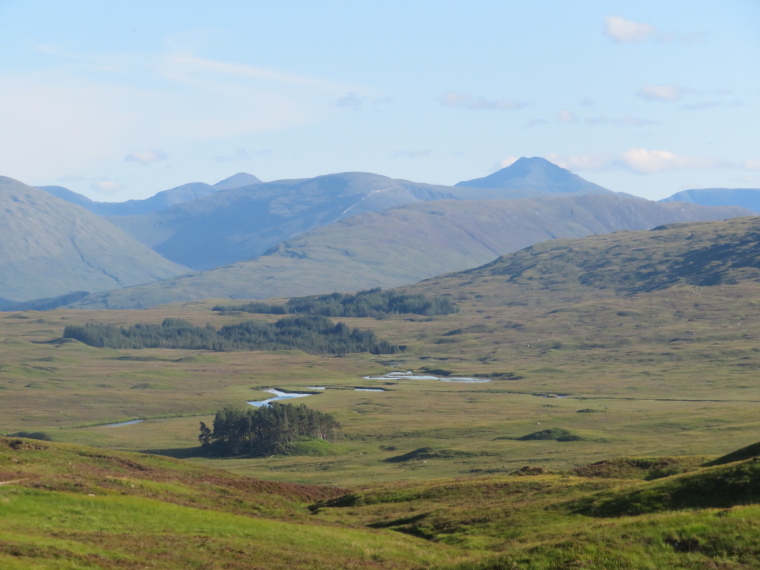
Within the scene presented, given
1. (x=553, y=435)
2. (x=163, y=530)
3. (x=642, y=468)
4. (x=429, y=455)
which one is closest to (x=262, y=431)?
(x=429, y=455)

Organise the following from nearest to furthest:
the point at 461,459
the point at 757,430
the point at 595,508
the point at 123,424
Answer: the point at 595,508 < the point at 461,459 < the point at 757,430 < the point at 123,424

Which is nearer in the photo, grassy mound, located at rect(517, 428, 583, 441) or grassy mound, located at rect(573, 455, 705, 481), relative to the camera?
grassy mound, located at rect(573, 455, 705, 481)

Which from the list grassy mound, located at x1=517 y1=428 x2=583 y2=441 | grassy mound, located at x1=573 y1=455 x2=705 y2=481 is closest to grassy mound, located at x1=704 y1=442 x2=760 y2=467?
grassy mound, located at x1=573 y1=455 x2=705 y2=481

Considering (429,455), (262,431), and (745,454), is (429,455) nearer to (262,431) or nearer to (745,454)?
(262,431)

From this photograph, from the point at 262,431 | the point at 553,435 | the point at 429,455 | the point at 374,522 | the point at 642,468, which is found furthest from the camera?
the point at 553,435

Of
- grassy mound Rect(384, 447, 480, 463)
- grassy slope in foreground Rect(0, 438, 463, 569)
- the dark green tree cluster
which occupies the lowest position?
grassy mound Rect(384, 447, 480, 463)

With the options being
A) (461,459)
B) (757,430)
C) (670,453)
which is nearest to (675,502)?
(670,453)

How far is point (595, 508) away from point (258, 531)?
17105 mm

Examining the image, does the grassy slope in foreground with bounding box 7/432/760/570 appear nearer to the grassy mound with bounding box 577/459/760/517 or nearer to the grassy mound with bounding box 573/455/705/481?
the grassy mound with bounding box 577/459/760/517

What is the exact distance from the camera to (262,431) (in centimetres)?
14675

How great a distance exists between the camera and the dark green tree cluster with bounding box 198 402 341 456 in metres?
145

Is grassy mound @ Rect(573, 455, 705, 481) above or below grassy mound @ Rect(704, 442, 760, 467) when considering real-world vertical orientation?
A: below

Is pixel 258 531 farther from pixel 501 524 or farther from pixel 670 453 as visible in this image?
pixel 670 453

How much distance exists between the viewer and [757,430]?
13975 cm
